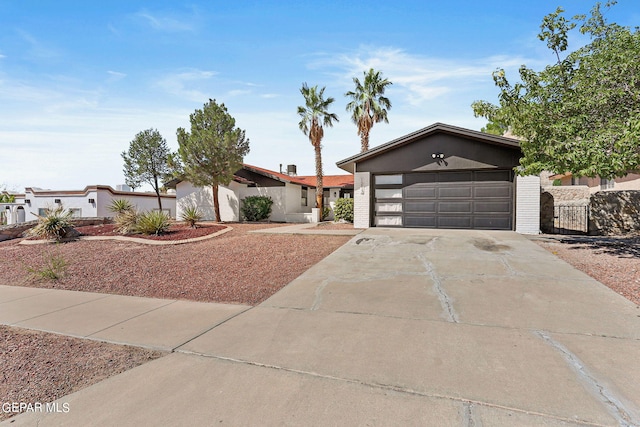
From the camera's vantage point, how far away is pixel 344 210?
17641 millimetres

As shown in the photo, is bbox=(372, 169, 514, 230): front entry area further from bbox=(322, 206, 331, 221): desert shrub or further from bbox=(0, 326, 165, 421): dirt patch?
bbox=(0, 326, 165, 421): dirt patch

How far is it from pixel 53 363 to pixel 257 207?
1775 centimetres

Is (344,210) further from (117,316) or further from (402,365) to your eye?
(402,365)

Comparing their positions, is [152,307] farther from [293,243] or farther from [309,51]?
[309,51]

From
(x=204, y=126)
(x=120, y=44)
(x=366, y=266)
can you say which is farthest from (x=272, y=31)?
(x=204, y=126)

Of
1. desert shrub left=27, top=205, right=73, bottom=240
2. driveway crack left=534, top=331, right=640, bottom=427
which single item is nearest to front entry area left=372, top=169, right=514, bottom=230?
driveway crack left=534, top=331, right=640, bottom=427

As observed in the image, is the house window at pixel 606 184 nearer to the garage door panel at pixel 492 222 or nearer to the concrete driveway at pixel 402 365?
the garage door panel at pixel 492 222

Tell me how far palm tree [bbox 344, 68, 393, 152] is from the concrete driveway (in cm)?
1744

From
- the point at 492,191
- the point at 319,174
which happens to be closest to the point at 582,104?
the point at 492,191

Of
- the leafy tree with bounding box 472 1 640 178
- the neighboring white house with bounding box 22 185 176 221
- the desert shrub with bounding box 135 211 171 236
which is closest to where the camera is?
the leafy tree with bounding box 472 1 640 178

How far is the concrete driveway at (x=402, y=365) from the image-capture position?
2.33m

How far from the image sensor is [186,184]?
22.7 m

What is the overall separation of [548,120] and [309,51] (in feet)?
25.0

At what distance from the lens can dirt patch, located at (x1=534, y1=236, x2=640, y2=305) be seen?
17.8 ft
